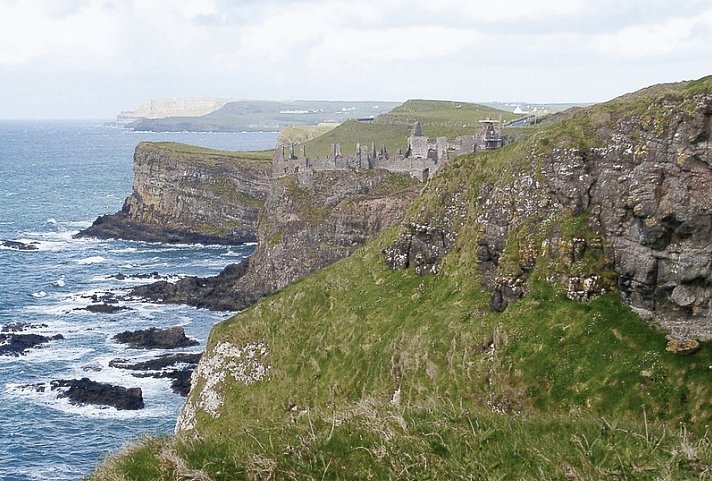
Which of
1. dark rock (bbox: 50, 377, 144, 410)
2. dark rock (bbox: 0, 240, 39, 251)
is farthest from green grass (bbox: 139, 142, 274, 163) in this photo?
dark rock (bbox: 50, 377, 144, 410)

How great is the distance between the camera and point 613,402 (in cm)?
2800

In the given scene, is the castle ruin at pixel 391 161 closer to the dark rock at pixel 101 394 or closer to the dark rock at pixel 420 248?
the dark rock at pixel 420 248

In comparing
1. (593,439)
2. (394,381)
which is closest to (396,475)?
(593,439)

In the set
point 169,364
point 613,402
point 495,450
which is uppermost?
point 495,450

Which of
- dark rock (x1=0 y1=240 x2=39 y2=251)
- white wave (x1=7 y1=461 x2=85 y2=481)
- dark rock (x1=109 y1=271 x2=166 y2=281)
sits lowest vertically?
white wave (x1=7 y1=461 x2=85 y2=481)

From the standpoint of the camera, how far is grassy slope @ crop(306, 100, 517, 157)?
134 m

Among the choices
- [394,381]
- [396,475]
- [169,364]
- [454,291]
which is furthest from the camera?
[169,364]

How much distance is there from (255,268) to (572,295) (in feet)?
220

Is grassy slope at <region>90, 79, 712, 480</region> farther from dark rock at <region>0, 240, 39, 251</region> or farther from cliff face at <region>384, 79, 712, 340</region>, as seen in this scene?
dark rock at <region>0, 240, 39, 251</region>

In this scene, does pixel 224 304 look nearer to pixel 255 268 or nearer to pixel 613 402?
pixel 255 268

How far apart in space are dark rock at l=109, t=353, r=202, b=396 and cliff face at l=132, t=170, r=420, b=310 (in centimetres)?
1889

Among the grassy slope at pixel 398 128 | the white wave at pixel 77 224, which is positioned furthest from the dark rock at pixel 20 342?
the white wave at pixel 77 224

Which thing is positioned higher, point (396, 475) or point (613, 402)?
point (396, 475)

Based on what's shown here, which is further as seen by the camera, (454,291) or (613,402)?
(454,291)
